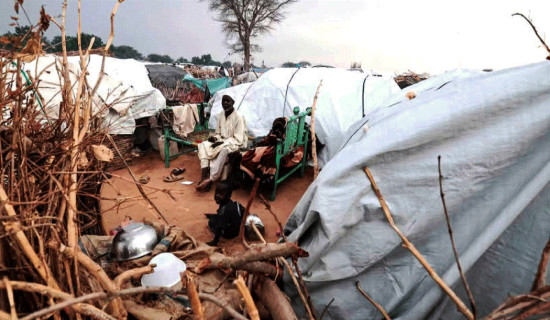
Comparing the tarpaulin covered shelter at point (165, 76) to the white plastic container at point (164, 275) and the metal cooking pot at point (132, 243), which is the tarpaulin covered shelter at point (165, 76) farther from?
the white plastic container at point (164, 275)

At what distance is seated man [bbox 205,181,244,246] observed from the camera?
3639 mm

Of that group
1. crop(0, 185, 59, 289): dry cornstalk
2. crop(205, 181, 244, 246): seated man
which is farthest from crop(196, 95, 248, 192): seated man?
crop(0, 185, 59, 289): dry cornstalk

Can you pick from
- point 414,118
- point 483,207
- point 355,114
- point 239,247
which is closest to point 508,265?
point 483,207

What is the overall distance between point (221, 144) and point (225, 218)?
2.13 metres

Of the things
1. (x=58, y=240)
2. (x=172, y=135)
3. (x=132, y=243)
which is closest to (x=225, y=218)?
(x=132, y=243)

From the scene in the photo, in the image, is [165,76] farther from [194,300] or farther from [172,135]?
[194,300]

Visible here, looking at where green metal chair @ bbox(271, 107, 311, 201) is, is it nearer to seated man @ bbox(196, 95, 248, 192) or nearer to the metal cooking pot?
seated man @ bbox(196, 95, 248, 192)

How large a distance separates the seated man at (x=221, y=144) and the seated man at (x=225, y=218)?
1.35 m

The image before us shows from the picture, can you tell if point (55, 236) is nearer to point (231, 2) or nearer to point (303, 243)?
point (303, 243)

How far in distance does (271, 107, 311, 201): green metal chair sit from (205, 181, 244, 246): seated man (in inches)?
47.2

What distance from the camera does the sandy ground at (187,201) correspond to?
165 inches

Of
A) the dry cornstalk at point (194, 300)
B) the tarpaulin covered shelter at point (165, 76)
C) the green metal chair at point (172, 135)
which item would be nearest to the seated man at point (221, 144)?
the green metal chair at point (172, 135)

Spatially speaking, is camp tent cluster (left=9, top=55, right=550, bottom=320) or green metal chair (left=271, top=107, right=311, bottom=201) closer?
camp tent cluster (left=9, top=55, right=550, bottom=320)

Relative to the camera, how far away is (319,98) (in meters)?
7.21
